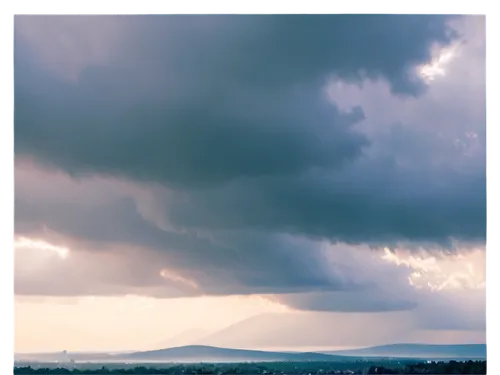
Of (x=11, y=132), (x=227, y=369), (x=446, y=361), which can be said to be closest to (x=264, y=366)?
(x=227, y=369)

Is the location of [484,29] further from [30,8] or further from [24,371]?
[24,371]

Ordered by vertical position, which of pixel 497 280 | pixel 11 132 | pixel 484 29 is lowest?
pixel 497 280

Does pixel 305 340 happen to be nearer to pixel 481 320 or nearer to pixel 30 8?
pixel 481 320

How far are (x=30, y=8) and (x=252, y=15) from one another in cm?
720

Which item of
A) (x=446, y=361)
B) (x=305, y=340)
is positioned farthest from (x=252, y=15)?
(x=446, y=361)

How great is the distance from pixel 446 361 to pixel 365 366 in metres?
2.72

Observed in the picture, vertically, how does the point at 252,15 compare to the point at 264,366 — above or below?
above

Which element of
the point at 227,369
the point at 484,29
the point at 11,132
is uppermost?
the point at 484,29

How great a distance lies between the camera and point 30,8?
115 ft

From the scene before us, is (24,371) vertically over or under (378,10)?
under

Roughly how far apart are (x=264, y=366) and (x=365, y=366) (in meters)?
3.28
